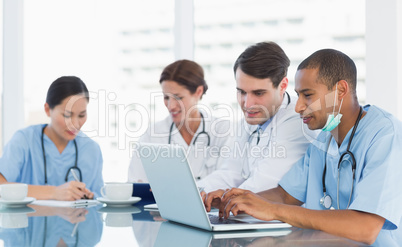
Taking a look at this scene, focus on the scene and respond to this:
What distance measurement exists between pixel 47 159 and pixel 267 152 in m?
1.22

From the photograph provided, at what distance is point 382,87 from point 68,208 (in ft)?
7.14

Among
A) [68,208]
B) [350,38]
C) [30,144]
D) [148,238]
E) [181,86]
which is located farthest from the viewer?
[350,38]

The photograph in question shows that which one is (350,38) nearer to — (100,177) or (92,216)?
(100,177)

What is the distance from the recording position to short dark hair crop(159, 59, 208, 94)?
2693 mm

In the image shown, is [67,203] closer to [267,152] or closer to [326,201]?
[267,152]

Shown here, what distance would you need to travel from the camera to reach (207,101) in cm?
386

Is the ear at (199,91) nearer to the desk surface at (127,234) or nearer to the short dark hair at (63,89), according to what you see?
the short dark hair at (63,89)

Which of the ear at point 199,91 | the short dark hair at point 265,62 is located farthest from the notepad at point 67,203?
the ear at point 199,91

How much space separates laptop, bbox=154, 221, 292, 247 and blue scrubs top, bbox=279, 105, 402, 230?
28 centimetres

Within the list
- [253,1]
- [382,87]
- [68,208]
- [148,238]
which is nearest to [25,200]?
[68,208]

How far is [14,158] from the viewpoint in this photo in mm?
2387

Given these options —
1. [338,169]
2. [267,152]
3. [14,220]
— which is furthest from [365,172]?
[14,220]

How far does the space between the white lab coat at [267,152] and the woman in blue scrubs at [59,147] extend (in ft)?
2.35

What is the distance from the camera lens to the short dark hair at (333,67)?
60.1 inches
